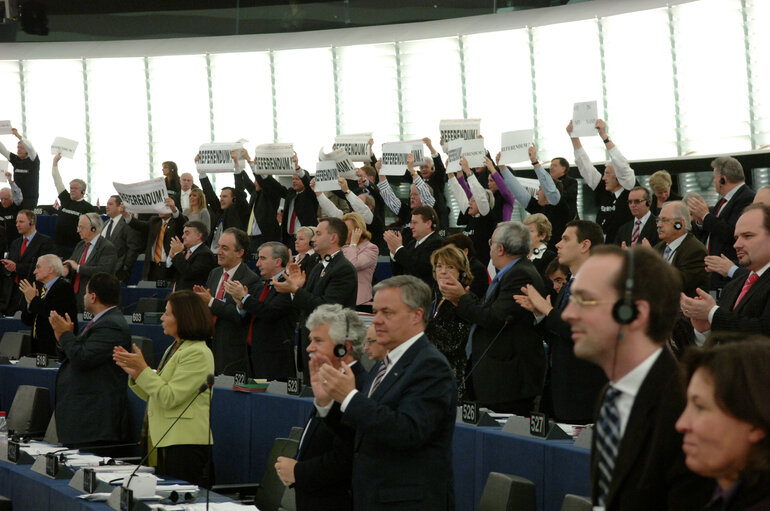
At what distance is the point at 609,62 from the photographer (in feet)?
36.4

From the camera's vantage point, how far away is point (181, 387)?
4375 millimetres

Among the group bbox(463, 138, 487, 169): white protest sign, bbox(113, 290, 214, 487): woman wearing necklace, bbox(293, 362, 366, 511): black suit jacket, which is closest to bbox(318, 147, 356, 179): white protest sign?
bbox(463, 138, 487, 169): white protest sign

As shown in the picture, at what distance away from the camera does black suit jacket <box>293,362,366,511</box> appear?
129 inches

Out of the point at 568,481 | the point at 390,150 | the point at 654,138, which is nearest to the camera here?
the point at 568,481

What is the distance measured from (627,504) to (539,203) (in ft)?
18.6

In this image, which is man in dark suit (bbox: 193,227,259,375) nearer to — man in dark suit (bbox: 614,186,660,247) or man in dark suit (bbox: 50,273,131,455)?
man in dark suit (bbox: 50,273,131,455)

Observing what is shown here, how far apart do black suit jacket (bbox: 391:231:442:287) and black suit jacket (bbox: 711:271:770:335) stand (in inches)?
119

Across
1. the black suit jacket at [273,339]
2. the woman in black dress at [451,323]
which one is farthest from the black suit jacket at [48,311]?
the woman in black dress at [451,323]

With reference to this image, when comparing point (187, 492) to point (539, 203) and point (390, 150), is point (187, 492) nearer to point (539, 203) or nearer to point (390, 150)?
point (539, 203)

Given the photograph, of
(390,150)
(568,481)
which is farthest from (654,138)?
(568,481)

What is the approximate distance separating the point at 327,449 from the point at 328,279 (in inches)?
101

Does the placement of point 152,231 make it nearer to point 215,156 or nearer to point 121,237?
point 121,237

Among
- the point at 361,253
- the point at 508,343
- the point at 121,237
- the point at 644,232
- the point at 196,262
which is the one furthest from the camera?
the point at 121,237

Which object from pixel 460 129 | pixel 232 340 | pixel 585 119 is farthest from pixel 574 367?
pixel 460 129
